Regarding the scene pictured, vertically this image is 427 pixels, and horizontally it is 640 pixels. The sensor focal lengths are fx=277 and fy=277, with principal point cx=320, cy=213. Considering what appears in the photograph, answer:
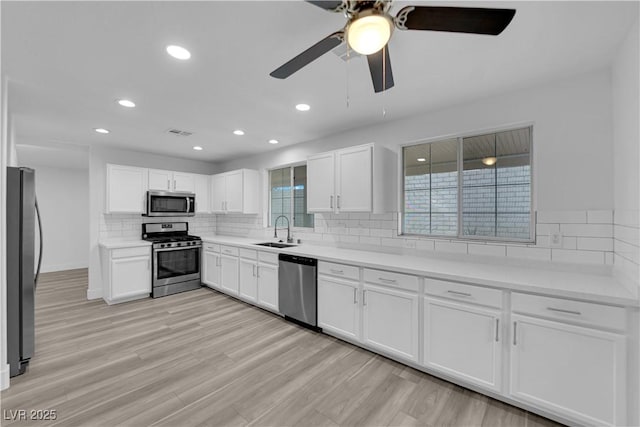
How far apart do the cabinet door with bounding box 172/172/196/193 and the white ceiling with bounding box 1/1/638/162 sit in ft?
5.68

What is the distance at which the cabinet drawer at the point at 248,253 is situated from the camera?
3.90m

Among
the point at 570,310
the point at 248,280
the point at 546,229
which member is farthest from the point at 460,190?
the point at 248,280

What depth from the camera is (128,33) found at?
5.50 feet

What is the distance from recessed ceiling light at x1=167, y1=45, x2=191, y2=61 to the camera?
1821 mm

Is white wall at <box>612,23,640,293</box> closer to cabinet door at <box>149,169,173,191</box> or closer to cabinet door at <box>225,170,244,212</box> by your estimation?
cabinet door at <box>225,170,244,212</box>

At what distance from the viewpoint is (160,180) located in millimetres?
4805

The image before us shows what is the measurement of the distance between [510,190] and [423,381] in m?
1.87

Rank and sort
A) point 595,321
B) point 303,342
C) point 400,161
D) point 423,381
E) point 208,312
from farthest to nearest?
1. point 208,312
2. point 400,161
3. point 303,342
4. point 423,381
5. point 595,321

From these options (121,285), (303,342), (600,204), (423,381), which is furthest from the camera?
(121,285)

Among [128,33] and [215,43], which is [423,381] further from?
[128,33]

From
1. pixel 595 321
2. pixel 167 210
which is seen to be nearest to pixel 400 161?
pixel 595 321

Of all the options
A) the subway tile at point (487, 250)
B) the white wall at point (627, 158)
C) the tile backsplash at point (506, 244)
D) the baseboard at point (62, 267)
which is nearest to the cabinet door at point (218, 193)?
the tile backsplash at point (506, 244)

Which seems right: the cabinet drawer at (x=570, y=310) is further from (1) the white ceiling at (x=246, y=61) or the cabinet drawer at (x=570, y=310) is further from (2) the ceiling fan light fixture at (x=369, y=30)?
(2) the ceiling fan light fixture at (x=369, y=30)

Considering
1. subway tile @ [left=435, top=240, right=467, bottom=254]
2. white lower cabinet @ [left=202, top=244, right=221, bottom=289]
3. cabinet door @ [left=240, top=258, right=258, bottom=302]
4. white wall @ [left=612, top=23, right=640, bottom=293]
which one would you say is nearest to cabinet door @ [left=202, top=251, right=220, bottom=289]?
white lower cabinet @ [left=202, top=244, right=221, bottom=289]
